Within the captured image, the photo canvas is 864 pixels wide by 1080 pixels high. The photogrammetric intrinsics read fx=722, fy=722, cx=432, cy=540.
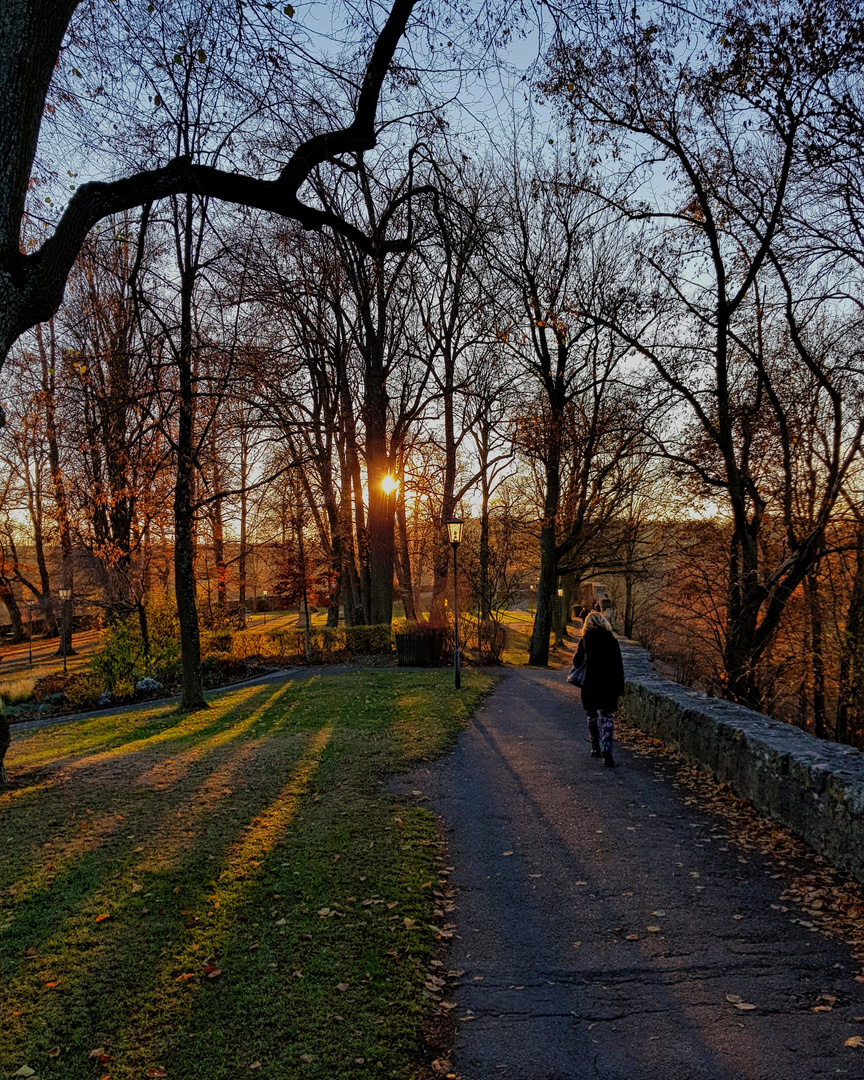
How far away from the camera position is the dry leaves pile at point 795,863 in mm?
4297

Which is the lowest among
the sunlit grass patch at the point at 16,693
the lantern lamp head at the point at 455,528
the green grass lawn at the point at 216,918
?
the sunlit grass patch at the point at 16,693

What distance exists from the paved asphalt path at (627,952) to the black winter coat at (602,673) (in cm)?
123

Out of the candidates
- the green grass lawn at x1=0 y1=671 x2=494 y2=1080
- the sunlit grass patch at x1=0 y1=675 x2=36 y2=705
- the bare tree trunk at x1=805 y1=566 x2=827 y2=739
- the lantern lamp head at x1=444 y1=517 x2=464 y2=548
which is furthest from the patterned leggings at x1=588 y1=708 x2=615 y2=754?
the sunlit grass patch at x1=0 y1=675 x2=36 y2=705

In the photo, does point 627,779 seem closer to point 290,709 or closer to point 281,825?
point 281,825

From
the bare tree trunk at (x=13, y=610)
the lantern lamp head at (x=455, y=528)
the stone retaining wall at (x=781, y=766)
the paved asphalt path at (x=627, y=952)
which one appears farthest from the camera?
the bare tree trunk at (x=13, y=610)

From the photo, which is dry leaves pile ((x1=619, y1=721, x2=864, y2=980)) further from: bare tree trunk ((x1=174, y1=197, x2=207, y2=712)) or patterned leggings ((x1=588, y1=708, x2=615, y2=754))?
bare tree trunk ((x1=174, y1=197, x2=207, y2=712))

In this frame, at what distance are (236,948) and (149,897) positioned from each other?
923 mm

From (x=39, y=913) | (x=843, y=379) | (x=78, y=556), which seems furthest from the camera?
(x=78, y=556)

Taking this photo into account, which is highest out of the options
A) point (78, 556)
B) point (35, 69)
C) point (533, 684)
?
point (35, 69)

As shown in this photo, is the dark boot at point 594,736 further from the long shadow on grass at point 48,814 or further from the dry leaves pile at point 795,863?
the long shadow on grass at point 48,814

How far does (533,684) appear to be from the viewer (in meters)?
16.9

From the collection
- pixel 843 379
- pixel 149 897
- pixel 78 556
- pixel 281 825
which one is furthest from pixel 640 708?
pixel 78 556

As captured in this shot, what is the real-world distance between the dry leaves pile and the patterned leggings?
775mm

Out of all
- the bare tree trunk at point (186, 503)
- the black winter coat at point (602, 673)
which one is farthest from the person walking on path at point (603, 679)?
the bare tree trunk at point (186, 503)
